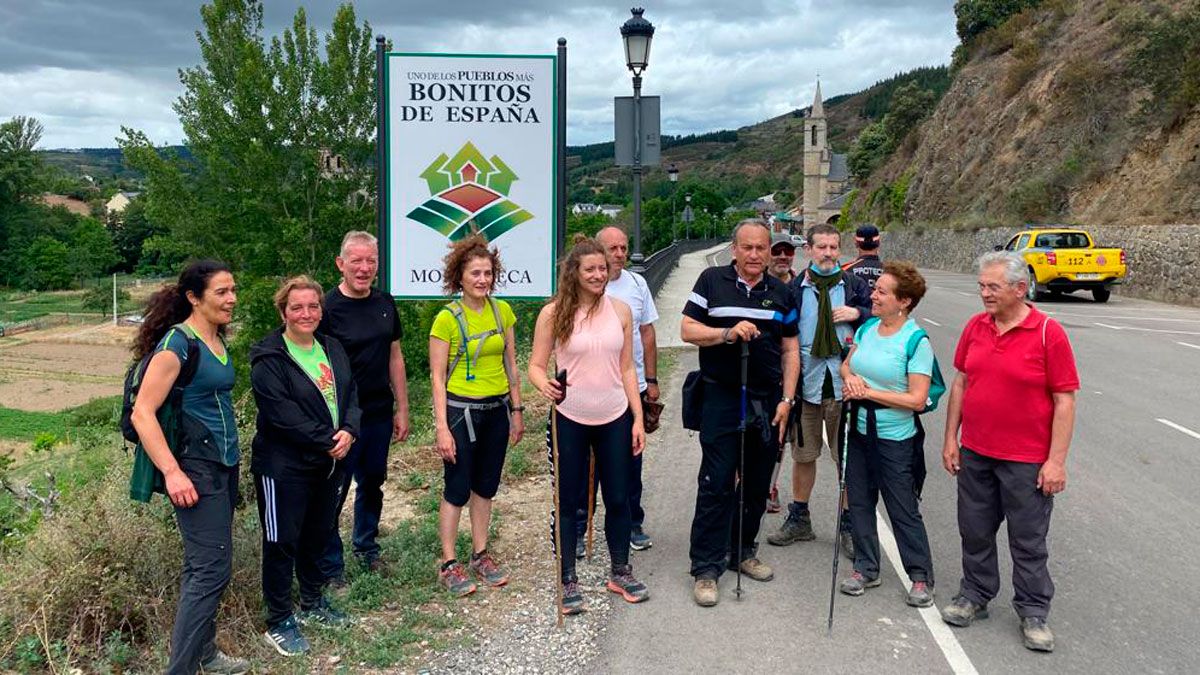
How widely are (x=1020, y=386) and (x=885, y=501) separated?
100cm


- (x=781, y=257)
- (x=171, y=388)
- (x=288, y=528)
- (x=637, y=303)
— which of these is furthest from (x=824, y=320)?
(x=171, y=388)

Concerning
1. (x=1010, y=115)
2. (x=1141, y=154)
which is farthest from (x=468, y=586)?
(x=1010, y=115)

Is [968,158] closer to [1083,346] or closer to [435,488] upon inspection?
[1083,346]

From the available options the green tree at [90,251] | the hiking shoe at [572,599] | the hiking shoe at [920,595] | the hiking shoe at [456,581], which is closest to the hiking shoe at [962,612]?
the hiking shoe at [920,595]

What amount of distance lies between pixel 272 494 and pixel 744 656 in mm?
2262

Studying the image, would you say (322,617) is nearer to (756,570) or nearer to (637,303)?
(756,570)

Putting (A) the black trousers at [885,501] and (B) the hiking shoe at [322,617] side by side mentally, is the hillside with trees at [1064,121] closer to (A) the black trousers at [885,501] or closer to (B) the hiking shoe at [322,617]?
(A) the black trousers at [885,501]

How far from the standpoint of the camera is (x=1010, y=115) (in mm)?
39031

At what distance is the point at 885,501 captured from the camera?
4637mm

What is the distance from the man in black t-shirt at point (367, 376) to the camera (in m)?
4.54

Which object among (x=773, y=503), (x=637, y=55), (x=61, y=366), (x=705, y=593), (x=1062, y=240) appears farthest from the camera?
(x=61, y=366)

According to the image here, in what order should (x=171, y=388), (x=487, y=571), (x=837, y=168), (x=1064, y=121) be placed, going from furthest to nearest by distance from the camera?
1. (x=837, y=168)
2. (x=1064, y=121)
3. (x=487, y=571)
4. (x=171, y=388)

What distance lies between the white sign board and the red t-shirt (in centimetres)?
361

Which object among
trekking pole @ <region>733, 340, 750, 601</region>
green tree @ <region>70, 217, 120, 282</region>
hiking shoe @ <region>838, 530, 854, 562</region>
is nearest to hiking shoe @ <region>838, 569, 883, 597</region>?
hiking shoe @ <region>838, 530, 854, 562</region>
